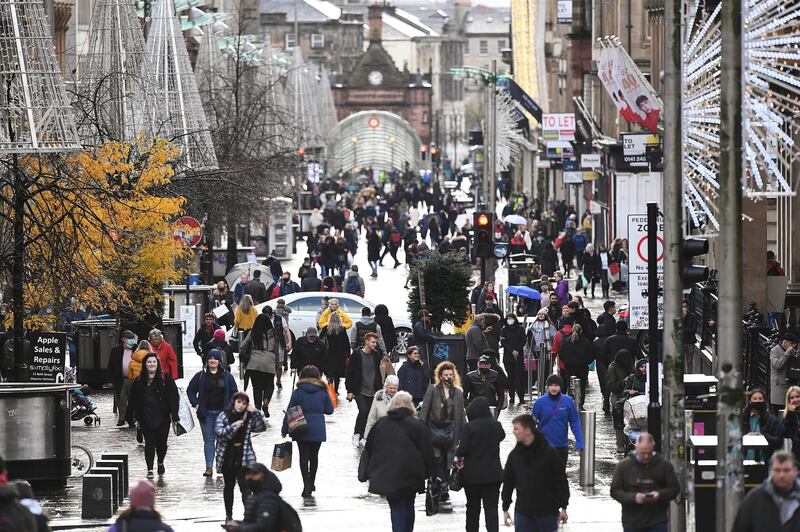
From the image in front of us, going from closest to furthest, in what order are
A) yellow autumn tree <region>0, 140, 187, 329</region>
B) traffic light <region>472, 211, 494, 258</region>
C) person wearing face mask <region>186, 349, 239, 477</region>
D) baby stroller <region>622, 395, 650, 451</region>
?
1. baby stroller <region>622, 395, 650, 451</region>
2. person wearing face mask <region>186, 349, 239, 477</region>
3. yellow autumn tree <region>0, 140, 187, 329</region>
4. traffic light <region>472, 211, 494, 258</region>

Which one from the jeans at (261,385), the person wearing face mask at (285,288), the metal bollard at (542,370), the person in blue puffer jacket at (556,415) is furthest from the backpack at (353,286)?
the person in blue puffer jacket at (556,415)

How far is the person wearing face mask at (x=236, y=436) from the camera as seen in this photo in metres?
18.0

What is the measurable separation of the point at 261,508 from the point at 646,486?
2890mm

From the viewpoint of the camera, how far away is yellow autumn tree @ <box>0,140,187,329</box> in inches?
1024

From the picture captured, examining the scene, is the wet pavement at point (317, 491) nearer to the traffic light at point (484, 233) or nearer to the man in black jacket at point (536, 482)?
the man in black jacket at point (536, 482)

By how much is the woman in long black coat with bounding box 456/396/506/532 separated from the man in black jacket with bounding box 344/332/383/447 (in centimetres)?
668

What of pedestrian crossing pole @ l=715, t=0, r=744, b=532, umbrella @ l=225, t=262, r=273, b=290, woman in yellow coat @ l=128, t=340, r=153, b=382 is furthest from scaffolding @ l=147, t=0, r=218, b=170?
pedestrian crossing pole @ l=715, t=0, r=744, b=532

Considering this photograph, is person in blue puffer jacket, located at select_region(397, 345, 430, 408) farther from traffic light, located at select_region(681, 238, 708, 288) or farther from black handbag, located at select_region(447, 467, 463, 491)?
traffic light, located at select_region(681, 238, 708, 288)

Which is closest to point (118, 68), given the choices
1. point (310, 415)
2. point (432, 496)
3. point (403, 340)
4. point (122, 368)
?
point (403, 340)

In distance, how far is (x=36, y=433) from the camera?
67.5 ft

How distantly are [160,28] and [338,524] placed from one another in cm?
2225

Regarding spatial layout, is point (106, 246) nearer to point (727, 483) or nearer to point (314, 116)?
point (727, 483)

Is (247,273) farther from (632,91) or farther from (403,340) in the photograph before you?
(632,91)

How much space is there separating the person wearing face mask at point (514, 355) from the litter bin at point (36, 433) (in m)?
10.1
